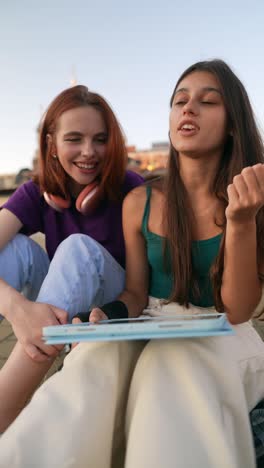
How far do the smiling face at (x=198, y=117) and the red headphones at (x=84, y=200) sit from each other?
432 millimetres

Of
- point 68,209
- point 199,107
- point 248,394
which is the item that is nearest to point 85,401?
point 248,394

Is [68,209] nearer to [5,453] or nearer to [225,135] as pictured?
[225,135]

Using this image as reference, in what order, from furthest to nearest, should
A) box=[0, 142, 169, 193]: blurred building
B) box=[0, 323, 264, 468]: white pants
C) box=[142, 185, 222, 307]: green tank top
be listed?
box=[0, 142, 169, 193]: blurred building < box=[142, 185, 222, 307]: green tank top < box=[0, 323, 264, 468]: white pants

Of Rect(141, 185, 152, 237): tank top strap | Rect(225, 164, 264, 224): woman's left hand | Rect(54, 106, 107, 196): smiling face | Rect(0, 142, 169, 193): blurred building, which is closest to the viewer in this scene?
Rect(225, 164, 264, 224): woman's left hand

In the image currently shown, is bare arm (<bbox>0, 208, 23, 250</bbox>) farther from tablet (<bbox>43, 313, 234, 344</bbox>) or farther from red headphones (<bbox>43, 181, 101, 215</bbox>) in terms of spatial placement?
tablet (<bbox>43, 313, 234, 344</bbox>)

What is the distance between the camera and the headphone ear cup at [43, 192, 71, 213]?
6.34 feet

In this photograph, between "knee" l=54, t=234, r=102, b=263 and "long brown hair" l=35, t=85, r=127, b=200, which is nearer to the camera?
"knee" l=54, t=234, r=102, b=263

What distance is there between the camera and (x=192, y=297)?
1658 millimetres

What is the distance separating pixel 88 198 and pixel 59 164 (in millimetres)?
243

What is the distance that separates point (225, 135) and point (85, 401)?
1106 mm

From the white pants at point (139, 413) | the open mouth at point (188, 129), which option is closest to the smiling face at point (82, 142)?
the open mouth at point (188, 129)

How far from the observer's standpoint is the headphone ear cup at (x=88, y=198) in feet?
6.21

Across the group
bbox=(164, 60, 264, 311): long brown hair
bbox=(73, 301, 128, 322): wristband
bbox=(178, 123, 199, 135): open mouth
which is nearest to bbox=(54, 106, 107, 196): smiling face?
bbox=(164, 60, 264, 311): long brown hair

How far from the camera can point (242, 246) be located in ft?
4.22
